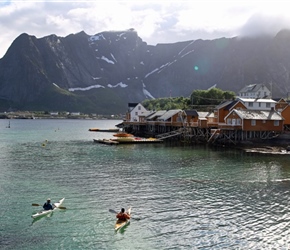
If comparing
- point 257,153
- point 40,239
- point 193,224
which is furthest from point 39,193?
point 257,153

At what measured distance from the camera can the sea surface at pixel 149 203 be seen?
22.7m

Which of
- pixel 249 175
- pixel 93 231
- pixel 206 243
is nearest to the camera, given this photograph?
pixel 206 243

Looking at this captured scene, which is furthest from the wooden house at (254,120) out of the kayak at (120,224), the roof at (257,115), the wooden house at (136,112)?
the wooden house at (136,112)

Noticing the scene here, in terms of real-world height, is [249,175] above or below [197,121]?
below

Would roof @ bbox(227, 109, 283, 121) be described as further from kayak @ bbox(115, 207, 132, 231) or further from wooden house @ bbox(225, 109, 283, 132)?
kayak @ bbox(115, 207, 132, 231)

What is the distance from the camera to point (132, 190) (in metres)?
35.1

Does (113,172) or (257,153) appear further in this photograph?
(257,153)

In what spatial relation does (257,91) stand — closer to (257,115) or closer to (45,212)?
(257,115)

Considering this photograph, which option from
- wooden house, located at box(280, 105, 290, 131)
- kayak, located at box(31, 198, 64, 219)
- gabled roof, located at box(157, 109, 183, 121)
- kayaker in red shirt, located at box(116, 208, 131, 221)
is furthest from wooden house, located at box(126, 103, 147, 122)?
kayaker in red shirt, located at box(116, 208, 131, 221)

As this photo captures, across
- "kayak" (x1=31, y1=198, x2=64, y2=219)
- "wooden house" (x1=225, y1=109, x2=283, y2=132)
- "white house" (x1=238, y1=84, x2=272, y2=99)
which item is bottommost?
"kayak" (x1=31, y1=198, x2=64, y2=219)

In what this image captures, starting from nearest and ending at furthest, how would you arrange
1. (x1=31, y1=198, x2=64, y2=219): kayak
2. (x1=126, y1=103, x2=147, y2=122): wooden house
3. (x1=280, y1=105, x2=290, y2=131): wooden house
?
(x1=31, y1=198, x2=64, y2=219): kayak, (x1=280, y1=105, x2=290, y2=131): wooden house, (x1=126, y1=103, x2=147, y2=122): wooden house

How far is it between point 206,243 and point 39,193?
58.9 ft

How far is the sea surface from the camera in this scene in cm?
2272

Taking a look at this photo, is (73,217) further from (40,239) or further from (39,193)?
(39,193)
